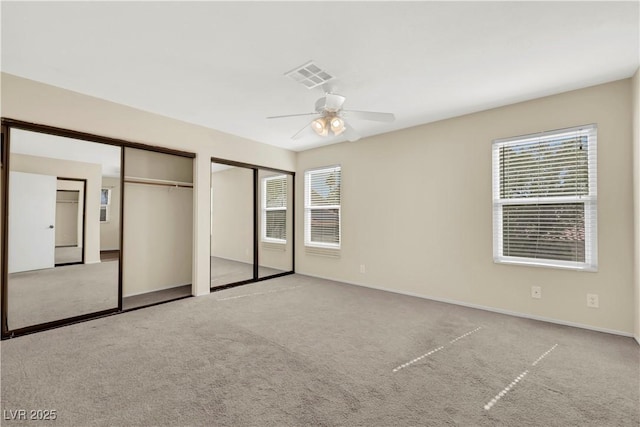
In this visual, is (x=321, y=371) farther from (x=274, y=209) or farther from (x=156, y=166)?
(x=274, y=209)

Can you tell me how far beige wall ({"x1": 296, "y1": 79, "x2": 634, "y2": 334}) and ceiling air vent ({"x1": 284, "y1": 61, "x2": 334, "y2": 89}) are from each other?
6.73 ft

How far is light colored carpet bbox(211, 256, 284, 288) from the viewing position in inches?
195

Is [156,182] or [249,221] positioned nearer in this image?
[156,182]

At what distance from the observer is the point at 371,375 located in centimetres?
212

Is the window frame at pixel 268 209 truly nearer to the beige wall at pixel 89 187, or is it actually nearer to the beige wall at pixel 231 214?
the beige wall at pixel 231 214

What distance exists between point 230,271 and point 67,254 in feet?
8.40

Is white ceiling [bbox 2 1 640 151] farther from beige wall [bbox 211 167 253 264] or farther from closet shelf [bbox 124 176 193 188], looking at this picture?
beige wall [bbox 211 167 253 264]

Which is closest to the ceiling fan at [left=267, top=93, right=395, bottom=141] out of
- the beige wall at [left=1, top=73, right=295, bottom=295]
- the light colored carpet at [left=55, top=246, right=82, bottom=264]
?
the beige wall at [left=1, top=73, right=295, bottom=295]

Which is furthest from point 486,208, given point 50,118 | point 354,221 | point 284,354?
point 50,118

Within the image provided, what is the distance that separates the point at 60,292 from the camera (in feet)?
10.9

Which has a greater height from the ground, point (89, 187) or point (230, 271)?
point (89, 187)

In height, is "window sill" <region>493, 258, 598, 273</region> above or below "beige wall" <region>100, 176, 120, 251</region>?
below

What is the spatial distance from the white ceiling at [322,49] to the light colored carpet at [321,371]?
256 centimetres

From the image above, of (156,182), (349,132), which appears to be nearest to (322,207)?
(349,132)
